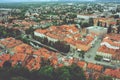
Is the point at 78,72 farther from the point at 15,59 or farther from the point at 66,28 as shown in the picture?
the point at 66,28

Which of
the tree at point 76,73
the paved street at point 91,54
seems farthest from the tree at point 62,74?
the paved street at point 91,54

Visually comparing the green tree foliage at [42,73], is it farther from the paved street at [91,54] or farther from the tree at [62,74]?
the paved street at [91,54]

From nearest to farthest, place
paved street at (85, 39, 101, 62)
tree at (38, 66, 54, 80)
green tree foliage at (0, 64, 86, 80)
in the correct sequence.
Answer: green tree foliage at (0, 64, 86, 80) → tree at (38, 66, 54, 80) → paved street at (85, 39, 101, 62)

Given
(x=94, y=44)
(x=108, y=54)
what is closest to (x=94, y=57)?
(x=108, y=54)

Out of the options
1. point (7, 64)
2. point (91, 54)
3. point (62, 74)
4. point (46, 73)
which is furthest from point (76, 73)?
point (91, 54)

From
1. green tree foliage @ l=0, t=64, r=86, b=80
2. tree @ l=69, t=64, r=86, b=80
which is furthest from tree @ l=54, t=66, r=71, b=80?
tree @ l=69, t=64, r=86, b=80

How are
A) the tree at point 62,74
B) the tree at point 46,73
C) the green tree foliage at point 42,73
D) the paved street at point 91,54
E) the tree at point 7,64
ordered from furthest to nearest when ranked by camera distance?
the paved street at point 91,54, the tree at point 7,64, the tree at point 46,73, the green tree foliage at point 42,73, the tree at point 62,74

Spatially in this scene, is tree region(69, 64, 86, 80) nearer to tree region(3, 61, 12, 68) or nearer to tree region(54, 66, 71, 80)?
tree region(54, 66, 71, 80)

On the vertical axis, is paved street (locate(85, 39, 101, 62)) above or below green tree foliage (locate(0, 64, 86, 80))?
below

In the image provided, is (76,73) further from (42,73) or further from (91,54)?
(91,54)

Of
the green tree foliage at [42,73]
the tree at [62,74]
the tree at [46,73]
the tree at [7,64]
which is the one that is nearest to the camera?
the tree at [62,74]

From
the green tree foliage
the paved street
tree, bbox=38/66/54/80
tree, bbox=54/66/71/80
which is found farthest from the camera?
the paved street
